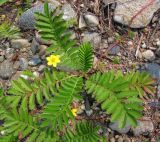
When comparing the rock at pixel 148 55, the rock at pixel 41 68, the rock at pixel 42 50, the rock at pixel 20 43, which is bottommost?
the rock at pixel 41 68

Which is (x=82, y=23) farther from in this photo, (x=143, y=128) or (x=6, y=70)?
(x=143, y=128)

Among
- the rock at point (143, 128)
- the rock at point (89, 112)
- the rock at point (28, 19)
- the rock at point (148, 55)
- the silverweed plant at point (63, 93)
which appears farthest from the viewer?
the rock at point (28, 19)

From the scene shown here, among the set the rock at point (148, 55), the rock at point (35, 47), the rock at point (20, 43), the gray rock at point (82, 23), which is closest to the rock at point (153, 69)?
the rock at point (148, 55)

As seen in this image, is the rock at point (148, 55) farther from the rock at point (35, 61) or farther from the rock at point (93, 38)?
the rock at point (35, 61)

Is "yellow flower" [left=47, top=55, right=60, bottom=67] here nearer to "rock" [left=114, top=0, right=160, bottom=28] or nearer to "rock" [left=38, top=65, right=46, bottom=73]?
"rock" [left=38, top=65, right=46, bottom=73]

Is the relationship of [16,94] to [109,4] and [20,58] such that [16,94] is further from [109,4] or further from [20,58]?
[109,4]

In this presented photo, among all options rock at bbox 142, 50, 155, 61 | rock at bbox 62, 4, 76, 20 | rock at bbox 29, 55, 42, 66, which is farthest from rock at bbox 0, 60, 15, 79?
rock at bbox 142, 50, 155, 61

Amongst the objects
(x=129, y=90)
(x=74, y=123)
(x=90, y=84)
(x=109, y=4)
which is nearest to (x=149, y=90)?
(x=129, y=90)
